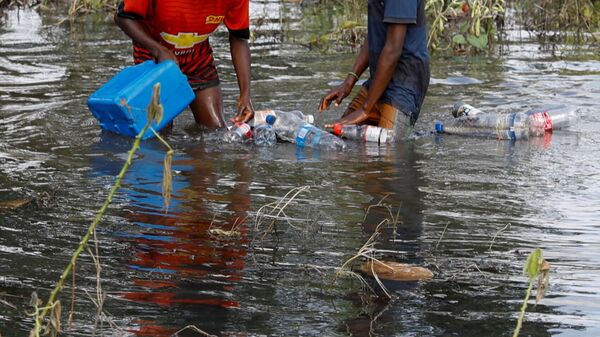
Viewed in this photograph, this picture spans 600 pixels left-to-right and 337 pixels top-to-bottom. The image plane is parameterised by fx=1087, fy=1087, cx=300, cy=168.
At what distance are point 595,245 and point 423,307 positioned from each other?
4.04 ft

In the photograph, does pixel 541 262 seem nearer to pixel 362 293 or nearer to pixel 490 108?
pixel 362 293

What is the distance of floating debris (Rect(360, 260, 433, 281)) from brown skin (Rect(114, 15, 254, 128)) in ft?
9.79

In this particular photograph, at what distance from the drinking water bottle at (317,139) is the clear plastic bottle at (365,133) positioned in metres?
0.15

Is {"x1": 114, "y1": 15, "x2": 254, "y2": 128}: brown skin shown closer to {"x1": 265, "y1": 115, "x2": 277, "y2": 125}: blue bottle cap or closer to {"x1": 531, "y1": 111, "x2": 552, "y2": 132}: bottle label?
{"x1": 265, "y1": 115, "x2": 277, "y2": 125}: blue bottle cap

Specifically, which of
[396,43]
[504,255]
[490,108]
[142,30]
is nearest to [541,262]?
[504,255]

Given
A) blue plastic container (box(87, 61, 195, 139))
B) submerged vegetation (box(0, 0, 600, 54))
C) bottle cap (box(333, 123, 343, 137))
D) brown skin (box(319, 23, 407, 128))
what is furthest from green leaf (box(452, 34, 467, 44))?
blue plastic container (box(87, 61, 195, 139))

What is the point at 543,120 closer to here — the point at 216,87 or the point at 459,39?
the point at 216,87

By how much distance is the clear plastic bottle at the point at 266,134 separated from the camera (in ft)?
24.5

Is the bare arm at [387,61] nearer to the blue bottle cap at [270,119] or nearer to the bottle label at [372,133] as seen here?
the bottle label at [372,133]

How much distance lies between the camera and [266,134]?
7.50 metres

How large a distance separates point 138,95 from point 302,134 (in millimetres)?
1180

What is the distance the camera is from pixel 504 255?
4895 millimetres

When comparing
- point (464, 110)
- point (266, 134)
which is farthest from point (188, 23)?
point (464, 110)

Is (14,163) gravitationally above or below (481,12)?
below
